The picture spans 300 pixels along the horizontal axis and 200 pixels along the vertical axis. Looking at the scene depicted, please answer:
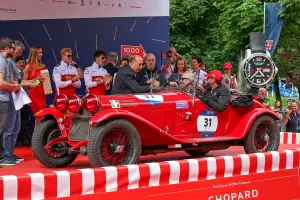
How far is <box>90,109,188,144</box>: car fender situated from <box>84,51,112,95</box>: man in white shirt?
10.1 ft

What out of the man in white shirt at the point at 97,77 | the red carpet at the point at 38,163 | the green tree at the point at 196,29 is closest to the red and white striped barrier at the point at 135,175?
the red carpet at the point at 38,163

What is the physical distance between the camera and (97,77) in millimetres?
11062

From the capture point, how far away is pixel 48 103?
1177 centimetres

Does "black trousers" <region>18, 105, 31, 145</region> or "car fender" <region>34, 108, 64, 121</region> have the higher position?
"car fender" <region>34, 108, 64, 121</region>

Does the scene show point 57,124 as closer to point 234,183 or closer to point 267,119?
point 234,183

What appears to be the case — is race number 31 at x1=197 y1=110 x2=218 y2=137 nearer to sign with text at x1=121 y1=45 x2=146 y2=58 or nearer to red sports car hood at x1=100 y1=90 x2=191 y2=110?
red sports car hood at x1=100 y1=90 x2=191 y2=110

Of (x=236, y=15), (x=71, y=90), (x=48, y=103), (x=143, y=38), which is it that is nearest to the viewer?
(x=71, y=90)

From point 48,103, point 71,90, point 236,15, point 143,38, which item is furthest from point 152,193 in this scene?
point 236,15

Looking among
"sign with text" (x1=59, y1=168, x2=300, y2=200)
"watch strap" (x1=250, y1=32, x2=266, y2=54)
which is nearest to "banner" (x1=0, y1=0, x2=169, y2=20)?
"watch strap" (x1=250, y1=32, x2=266, y2=54)

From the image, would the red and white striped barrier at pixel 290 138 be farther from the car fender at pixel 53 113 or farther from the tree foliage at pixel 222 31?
the tree foliage at pixel 222 31

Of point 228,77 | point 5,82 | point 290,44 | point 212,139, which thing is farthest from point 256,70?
point 290,44

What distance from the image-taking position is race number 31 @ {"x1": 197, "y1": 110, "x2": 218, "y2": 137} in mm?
8750

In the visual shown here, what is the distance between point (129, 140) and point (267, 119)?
2.55m

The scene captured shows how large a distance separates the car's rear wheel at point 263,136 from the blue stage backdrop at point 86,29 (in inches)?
170
